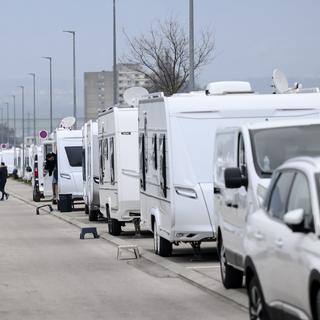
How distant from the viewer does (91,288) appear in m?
14.6

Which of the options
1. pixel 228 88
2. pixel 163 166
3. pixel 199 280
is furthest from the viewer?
pixel 228 88

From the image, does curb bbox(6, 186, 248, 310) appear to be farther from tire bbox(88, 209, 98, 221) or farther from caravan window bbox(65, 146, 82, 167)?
caravan window bbox(65, 146, 82, 167)

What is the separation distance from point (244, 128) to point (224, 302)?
7.45 ft

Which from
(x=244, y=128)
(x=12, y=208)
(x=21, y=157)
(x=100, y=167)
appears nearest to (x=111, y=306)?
(x=244, y=128)

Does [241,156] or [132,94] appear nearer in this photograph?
[241,156]

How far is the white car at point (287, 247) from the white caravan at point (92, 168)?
20233 mm

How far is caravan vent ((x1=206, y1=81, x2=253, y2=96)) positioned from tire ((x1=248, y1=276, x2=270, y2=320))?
863 cm

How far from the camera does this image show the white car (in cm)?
796

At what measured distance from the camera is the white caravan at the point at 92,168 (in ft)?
98.8

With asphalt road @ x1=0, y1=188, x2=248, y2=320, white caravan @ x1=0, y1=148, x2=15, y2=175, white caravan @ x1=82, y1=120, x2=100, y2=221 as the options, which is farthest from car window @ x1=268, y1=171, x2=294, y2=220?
white caravan @ x1=0, y1=148, x2=15, y2=175

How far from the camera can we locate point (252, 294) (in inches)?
384

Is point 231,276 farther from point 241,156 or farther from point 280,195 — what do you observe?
point 280,195

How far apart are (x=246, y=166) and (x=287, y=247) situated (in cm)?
480

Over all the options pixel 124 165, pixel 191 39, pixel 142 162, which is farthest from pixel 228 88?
pixel 191 39
